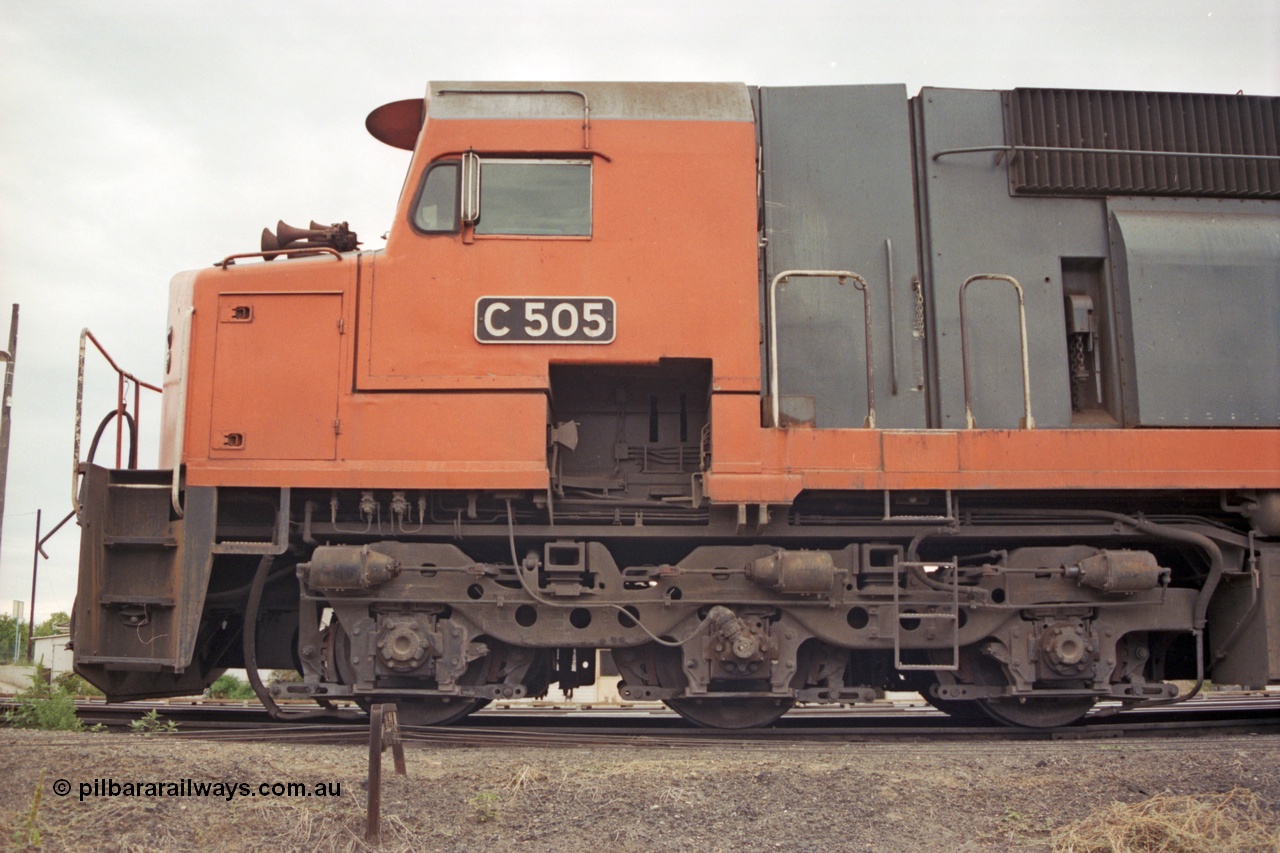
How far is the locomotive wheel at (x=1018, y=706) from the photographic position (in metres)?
7.91

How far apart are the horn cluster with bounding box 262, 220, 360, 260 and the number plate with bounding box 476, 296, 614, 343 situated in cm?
160

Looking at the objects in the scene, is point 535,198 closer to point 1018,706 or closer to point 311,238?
point 311,238

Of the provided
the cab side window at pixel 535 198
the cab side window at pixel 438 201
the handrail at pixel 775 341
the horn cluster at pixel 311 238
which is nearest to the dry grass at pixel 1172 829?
the handrail at pixel 775 341

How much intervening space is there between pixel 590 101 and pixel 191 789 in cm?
539

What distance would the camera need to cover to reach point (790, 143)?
8273mm

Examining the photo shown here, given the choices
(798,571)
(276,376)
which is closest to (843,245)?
(798,571)

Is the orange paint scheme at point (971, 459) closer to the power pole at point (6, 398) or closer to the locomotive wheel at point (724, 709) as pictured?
the locomotive wheel at point (724, 709)

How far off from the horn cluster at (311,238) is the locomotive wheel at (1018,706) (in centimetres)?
595

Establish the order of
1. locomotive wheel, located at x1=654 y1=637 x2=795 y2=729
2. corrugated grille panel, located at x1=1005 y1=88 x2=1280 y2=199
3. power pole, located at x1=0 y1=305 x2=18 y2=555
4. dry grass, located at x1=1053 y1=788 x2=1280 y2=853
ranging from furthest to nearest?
corrugated grille panel, located at x1=1005 y1=88 x2=1280 y2=199 → locomotive wheel, located at x1=654 y1=637 x2=795 y2=729 → power pole, located at x1=0 y1=305 x2=18 y2=555 → dry grass, located at x1=1053 y1=788 x2=1280 y2=853

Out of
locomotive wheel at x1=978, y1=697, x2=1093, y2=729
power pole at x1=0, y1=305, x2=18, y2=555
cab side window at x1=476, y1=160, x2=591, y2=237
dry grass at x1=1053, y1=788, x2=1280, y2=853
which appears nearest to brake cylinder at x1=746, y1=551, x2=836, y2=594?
locomotive wheel at x1=978, y1=697, x2=1093, y2=729

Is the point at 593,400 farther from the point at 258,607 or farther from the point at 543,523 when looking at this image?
the point at 258,607

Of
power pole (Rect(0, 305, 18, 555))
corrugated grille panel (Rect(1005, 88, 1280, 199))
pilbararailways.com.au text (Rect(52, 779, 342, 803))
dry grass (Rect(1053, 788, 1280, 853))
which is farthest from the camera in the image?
corrugated grille panel (Rect(1005, 88, 1280, 199))

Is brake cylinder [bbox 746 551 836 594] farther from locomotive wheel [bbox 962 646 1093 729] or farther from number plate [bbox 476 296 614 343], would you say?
number plate [bbox 476 296 614 343]

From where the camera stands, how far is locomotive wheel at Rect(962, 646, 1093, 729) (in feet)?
25.9
